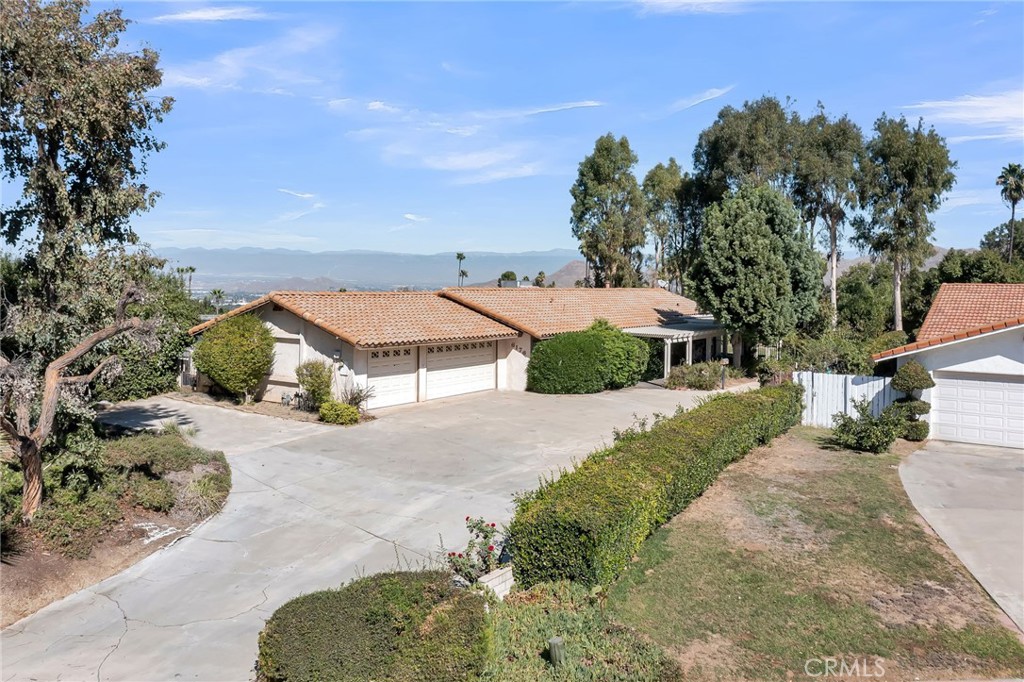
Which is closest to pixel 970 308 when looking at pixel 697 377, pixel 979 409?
pixel 979 409

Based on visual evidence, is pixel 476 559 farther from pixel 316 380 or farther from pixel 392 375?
pixel 392 375

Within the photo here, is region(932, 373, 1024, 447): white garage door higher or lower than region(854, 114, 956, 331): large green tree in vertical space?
lower

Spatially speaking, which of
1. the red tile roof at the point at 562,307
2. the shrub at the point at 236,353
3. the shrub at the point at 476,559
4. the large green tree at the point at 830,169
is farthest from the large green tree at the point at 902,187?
the shrub at the point at 476,559

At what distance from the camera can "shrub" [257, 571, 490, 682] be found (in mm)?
5270

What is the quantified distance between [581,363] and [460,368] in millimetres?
4361

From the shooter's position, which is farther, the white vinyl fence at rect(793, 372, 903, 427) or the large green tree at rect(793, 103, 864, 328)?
the large green tree at rect(793, 103, 864, 328)

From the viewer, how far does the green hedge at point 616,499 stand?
750cm

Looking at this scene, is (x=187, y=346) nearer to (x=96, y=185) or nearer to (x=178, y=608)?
(x=96, y=185)

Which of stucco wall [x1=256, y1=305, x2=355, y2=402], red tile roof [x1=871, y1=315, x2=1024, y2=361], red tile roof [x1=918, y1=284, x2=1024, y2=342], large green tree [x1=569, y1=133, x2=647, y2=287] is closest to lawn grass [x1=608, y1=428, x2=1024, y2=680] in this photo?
red tile roof [x1=871, y1=315, x2=1024, y2=361]

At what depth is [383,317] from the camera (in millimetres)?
22453

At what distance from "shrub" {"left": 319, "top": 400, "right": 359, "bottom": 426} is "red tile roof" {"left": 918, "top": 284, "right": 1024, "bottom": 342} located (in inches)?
645

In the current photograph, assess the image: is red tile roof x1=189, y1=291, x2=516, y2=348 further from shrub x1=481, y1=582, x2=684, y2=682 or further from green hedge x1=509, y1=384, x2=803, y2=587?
shrub x1=481, y1=582, x2=684, y2=682

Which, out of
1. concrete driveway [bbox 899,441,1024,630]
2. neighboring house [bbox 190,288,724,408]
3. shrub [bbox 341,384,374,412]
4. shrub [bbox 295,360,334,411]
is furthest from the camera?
neighboring house [bbox 190,288,724,408]

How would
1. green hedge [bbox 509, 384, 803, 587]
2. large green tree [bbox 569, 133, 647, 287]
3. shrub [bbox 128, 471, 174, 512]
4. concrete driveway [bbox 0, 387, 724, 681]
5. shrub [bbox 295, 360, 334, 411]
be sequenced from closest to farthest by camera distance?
concrete driveway [bbox 0, 387, 724, 681] < green hedge [bbox 509, 384, 803, 587] < shrub [bbox 128, 471, 174, 512] < shrub [bbox 295, 360, 334, 411] < large green tree [bbox 569, 133, 647, 287]
